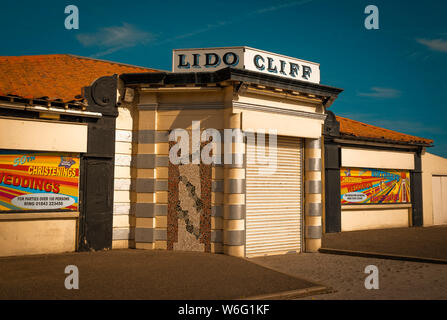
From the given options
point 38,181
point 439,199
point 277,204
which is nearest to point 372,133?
point 439,199

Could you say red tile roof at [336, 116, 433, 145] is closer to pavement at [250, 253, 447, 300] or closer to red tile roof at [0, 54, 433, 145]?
red tile roof at [0, 54, 433, 145]

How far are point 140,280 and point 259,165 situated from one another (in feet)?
15.8

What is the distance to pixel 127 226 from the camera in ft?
33.6

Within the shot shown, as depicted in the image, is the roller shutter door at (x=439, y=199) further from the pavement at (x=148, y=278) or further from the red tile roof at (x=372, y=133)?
the pavement at (x=148, y=278)

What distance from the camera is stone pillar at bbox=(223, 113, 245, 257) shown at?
9359 millimetres

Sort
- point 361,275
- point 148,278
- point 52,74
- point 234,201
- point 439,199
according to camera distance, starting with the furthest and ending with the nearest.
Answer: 1. point 439,199
2. point 52,74
3. point 234,201
4. point 361,275
5. point 148,278

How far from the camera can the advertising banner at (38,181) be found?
8.88 m

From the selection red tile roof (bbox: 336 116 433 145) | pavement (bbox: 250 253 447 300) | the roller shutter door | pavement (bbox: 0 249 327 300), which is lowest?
pavement (bbox: 250 253 447 300)

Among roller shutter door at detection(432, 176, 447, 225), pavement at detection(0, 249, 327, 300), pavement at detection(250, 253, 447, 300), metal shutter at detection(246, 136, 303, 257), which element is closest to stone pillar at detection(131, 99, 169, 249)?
pavement at detection(0, 249, 327, 300)

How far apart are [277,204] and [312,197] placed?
3.95ft

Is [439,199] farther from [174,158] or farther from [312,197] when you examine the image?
[174,158]

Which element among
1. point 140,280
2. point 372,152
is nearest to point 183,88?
point 140,280

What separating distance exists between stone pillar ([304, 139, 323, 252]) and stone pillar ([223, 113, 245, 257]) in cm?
238

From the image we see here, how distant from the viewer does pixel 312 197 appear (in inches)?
426
